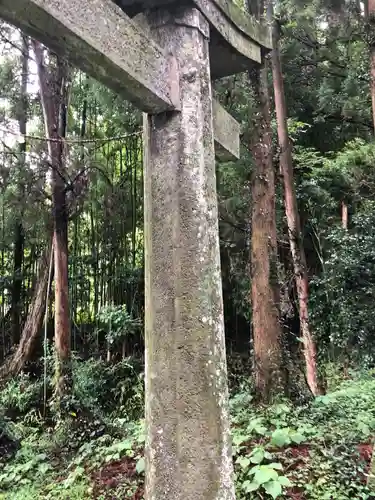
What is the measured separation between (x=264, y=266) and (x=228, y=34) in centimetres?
275

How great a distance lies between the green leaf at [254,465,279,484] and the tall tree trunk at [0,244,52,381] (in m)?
7.42

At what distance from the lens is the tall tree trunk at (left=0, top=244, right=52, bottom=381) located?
9508 mm

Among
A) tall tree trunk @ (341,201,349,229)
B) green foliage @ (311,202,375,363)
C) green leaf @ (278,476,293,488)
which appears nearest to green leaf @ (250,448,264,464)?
green leaf @ (278,476,293,488)

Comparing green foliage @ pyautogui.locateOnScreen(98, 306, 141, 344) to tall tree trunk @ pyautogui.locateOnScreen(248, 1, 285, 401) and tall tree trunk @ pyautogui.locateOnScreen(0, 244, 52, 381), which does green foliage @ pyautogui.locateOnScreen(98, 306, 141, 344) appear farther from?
tall tree trunk @ pyautogui.locateOnScreen(248, 1, 285, 401)

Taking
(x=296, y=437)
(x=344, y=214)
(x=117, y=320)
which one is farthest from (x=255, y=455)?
(x=344, y=214)

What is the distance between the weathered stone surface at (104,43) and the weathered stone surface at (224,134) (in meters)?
0.61

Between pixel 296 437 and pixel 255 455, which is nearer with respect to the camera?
pixel 255 455

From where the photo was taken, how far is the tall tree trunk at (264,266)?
444 centimetres

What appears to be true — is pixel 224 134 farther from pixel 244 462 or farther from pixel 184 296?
pixel 244 462

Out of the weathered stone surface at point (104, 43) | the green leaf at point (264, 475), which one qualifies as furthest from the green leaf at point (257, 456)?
the weathered stone surface at point (104, 43)

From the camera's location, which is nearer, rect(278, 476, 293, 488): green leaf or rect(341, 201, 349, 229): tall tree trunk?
rect(278, 476, 293, 488): green leaf

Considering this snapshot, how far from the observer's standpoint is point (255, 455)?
3074 millimetres

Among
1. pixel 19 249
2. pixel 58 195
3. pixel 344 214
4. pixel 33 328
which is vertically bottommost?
pixel 33 328

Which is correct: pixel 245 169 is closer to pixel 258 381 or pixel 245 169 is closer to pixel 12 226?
pixel 258 381
